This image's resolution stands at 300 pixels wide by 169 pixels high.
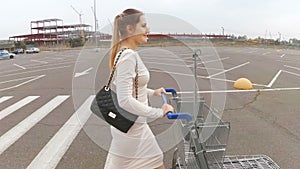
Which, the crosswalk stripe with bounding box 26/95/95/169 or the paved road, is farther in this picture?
the crosswalk stripe with bounding box 26/95/95/169

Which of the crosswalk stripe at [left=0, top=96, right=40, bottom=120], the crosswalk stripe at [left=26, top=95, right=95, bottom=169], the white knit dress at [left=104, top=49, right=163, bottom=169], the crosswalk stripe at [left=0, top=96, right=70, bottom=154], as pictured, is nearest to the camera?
the white knit dress at [left=104, top=49, right=163, bottom=169]

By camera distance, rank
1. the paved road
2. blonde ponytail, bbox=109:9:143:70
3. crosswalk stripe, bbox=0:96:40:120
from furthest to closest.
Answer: crosswalk stripe, bbox=0:96:40:120
the paved road
blonde ponytail, bbox=109:9:143:70

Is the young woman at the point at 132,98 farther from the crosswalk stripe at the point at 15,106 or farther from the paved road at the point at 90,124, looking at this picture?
the crosswalk stripe at the point at 15,106

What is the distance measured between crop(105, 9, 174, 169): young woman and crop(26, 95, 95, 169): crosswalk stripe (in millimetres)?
1564

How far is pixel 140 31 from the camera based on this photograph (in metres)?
2.01

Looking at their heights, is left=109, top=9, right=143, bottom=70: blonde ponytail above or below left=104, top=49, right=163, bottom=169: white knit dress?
above

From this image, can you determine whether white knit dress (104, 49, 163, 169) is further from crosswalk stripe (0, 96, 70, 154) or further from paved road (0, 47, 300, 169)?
crosswalk stripe (0, 96, 70, 154)

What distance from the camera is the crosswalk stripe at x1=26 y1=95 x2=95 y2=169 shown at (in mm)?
3518

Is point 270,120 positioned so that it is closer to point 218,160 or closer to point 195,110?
point 195,110

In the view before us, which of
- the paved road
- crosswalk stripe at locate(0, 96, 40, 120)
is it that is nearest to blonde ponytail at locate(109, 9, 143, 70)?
the paved road

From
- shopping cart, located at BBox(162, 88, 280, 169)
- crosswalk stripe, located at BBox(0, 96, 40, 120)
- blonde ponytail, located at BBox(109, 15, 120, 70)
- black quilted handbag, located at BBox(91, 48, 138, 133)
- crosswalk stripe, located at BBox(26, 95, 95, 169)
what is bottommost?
crosswalk stripe, located at BBox(26, 95, 95, 169)

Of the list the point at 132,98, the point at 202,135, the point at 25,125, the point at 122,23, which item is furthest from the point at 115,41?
the point at 25,125

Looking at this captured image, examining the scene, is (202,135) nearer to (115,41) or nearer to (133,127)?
(133,127)

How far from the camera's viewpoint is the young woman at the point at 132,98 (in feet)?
6.16
